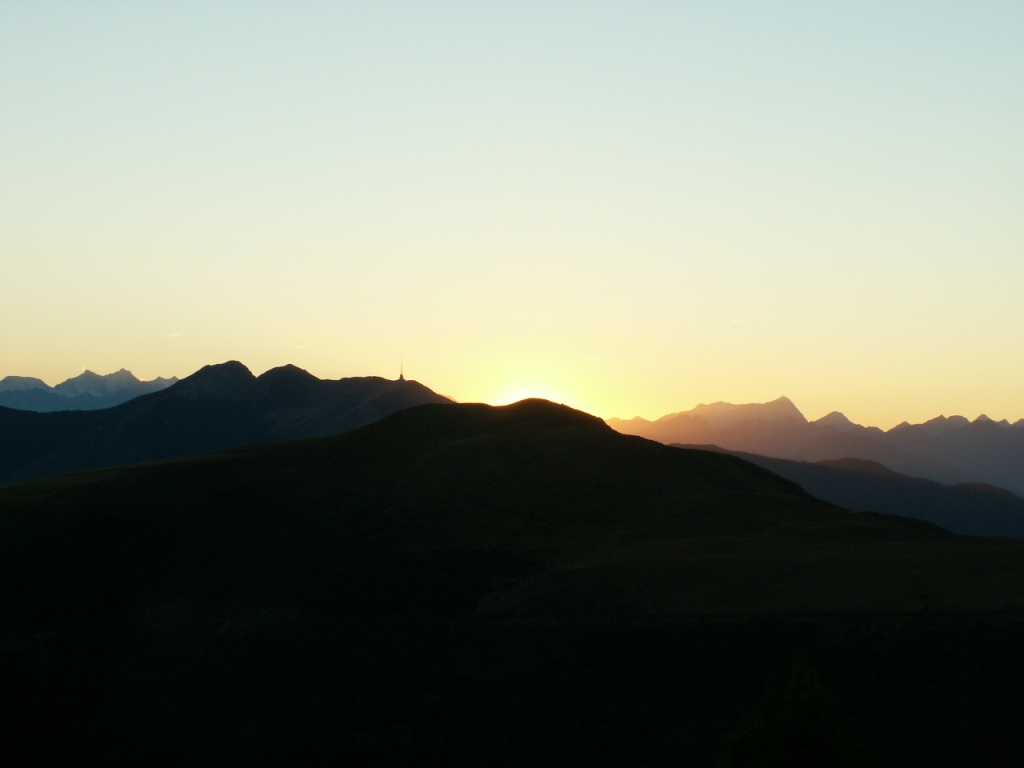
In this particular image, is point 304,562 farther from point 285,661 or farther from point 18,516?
point 18,516

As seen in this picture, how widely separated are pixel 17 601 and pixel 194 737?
18.1 m

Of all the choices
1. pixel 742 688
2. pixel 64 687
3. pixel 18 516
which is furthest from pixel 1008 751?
pixel 18 516

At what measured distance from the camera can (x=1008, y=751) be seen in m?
30.7

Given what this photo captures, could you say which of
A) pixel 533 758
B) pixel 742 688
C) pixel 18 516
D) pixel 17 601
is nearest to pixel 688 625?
pixel 742 688

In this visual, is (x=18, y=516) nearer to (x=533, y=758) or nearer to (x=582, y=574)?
(x=582, y=574)

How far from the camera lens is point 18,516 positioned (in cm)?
6962

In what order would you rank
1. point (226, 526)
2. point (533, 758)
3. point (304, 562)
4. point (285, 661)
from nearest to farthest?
point (533, 758) → point (285, 661) → point (304, 562) → point (226, 526)

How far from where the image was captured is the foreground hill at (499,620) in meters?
36.4

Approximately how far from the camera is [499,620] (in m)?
51.2

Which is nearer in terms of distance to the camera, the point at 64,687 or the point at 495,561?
the point at 64,687

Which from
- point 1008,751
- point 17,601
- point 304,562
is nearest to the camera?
point 1008,751

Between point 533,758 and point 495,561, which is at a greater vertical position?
point 495,561

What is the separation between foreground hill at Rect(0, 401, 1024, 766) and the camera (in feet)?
119

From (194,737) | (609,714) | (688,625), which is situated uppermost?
(688,625)
